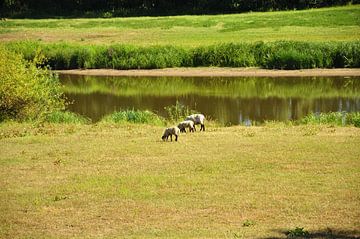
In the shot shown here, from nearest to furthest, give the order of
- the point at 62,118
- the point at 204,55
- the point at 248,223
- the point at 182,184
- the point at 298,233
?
the point at 298,233, the point at 248,223, the point at 182,184, the point at 62,118, the point at 204,55

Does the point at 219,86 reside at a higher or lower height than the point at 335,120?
lower

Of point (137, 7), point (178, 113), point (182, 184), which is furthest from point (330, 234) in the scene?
point (137, 7)

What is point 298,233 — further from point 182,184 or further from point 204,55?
point 204,55

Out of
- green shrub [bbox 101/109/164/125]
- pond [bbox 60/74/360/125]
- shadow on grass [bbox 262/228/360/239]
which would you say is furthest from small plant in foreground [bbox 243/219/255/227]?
pond [bbox 60/74/360/125]

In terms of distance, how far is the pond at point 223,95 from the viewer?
4188 centimetres

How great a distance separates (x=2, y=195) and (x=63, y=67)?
4443 centimetres

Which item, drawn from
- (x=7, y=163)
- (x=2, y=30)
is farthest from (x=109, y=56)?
(x=7, y=163)

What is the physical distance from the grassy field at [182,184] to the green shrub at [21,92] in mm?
4278

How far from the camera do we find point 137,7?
97750mm

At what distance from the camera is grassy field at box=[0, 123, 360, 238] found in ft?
57.5

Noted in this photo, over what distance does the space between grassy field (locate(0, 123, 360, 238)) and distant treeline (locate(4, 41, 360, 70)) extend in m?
27.8

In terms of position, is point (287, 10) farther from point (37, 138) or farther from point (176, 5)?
point (37, 138)

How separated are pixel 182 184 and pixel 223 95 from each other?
27.5 meters

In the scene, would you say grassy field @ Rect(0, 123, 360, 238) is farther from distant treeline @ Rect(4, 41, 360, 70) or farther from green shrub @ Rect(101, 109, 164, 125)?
distant treeline @ Rect(4, 41, 360, 70)
